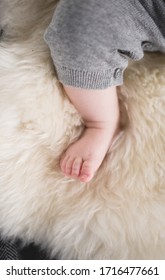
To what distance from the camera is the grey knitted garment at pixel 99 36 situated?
658mm

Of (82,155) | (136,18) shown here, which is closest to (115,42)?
(136,18)

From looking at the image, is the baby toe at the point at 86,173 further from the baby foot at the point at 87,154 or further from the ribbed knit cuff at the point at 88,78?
the ribbed knit cuff at the point at 88,78

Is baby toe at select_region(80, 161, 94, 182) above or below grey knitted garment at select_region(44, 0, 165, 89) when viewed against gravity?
below

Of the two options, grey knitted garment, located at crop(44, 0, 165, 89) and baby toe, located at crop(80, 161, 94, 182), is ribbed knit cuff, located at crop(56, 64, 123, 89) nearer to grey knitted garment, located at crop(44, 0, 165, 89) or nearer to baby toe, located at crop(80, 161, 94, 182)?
grey knitted garment, located at crop(44, 0, 165, 89)

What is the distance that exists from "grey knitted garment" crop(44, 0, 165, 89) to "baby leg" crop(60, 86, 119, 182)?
0.02 meters

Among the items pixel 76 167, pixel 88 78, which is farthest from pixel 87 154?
pixel 88 78

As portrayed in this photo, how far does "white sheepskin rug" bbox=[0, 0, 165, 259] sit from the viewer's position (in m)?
0.71

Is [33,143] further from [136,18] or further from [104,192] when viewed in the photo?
[136,18]

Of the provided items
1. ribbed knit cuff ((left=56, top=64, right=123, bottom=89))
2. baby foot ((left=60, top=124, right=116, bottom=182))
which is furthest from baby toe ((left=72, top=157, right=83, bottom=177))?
ribbed knit cuff ((left=56, top=64, right=123, bottom=89))

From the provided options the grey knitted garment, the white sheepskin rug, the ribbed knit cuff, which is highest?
the grey knitted garment

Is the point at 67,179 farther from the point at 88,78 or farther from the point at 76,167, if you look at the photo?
the point at 88,78

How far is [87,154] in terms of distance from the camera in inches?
29.3

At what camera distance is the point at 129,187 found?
719 mm
